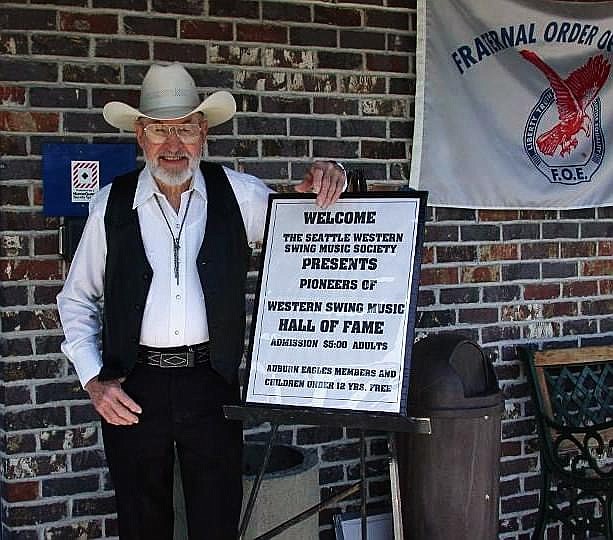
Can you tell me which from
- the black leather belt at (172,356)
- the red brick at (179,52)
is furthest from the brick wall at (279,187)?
the black leather belt at (172,356)

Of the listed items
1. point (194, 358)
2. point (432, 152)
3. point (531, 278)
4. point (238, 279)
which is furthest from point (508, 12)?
point (194, 358)

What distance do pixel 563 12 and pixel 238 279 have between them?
92.1 inches

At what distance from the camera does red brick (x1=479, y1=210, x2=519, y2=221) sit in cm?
425

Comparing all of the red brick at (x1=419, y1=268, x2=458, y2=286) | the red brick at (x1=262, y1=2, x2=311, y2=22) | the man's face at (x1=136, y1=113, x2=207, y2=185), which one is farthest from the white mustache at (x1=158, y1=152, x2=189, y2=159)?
the red brick at (x1=419, y1=268, x2=458, y2=286)

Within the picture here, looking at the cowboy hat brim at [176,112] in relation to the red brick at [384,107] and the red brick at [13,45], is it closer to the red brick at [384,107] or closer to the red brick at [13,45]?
the red brick at [13,45]

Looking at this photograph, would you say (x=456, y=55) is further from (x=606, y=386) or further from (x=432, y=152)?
(x=606, y=386)

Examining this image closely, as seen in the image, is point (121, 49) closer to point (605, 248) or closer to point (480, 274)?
point (480, 274)

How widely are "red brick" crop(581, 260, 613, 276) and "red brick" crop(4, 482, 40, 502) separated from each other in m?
2.67

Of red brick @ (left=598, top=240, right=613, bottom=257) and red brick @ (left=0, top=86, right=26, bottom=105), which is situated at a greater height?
red brick @ (left=0, top=86, right=26, bottom=105)

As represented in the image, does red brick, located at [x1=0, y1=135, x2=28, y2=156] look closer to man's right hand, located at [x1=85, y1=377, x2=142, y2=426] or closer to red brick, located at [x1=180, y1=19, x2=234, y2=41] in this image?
red brick, located at [x1=180, y1=19, x2=234, y2=41]

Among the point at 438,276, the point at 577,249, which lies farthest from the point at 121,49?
the point at 577,249

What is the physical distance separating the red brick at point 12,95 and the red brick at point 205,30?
0.64 meters

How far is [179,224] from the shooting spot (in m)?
2.91

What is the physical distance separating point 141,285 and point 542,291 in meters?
2.25
